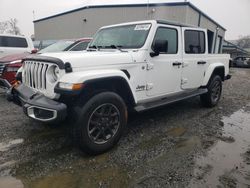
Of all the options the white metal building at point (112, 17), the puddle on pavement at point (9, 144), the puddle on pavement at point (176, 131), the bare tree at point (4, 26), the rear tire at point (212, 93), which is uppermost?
the bare tree at point (4, 26)

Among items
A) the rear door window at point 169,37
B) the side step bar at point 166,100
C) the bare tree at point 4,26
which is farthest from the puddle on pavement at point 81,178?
the bare tree at point 4,26

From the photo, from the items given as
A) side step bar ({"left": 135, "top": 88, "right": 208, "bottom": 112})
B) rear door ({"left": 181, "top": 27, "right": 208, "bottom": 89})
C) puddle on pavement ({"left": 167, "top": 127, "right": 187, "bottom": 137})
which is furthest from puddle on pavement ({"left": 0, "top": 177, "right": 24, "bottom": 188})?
rear door ({"left": 181, "top": 27, "right": 208, "bottom": 89})

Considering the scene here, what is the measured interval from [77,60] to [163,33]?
2.01 meters

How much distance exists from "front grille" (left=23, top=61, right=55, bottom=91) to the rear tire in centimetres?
419

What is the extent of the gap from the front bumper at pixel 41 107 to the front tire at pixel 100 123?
0.25m

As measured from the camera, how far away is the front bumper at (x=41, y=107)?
2797mm

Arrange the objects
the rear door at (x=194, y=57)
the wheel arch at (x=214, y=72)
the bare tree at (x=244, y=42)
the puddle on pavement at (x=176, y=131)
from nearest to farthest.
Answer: the puddle on pavement at (x=176, y=131), the rear door at (x=194, y=57), the wheel arch at (x=214, y=72), the bare tree at (x=244, y=42)

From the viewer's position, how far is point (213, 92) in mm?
6008

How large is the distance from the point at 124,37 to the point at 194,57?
184 cm

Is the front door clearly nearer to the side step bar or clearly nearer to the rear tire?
the side step bar

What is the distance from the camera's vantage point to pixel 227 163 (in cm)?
314

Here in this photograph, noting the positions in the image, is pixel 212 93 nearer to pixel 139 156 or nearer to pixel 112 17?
pixel 139 156

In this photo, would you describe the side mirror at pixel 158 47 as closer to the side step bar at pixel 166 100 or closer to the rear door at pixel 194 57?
the side step bar at pixel 166 100

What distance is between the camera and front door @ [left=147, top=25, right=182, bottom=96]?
3989 mm
